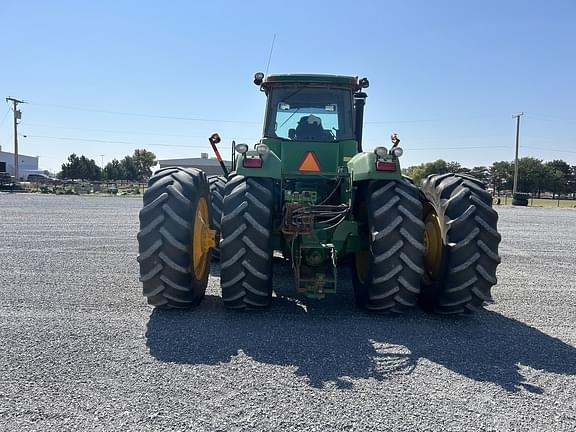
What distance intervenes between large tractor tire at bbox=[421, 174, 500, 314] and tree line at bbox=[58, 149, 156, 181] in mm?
73972

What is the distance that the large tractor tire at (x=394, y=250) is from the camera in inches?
192

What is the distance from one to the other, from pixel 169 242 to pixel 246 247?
805 millimetres

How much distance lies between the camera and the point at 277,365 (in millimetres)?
3750

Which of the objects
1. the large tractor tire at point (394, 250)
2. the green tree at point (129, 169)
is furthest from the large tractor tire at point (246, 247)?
the green tree at point (129, 169)

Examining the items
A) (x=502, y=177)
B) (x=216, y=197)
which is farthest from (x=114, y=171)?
(x=216, y=197)

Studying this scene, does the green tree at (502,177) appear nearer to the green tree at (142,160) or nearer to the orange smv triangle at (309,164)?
the green tree at (142,160)

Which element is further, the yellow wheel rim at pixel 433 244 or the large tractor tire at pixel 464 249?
the yellow wheel rim at pixel 433 244

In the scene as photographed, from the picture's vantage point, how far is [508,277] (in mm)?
A: 7934

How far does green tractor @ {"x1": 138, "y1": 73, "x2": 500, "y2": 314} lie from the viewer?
4859 millimetres

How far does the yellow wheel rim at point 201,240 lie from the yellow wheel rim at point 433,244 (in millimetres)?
2576

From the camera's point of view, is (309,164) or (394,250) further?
(309,164)

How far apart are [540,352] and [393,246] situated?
163 centimetres

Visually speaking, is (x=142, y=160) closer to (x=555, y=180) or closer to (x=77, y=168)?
(x=77, y=168)

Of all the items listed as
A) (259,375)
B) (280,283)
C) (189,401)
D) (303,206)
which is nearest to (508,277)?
(280,283)
